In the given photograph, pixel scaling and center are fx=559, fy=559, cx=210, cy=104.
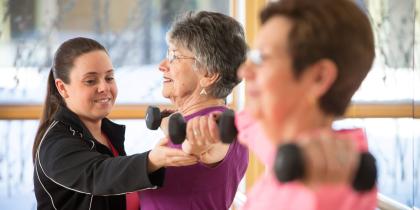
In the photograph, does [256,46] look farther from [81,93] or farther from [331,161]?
[81,93]

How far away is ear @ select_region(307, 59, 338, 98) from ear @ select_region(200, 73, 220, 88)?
89 centimetres

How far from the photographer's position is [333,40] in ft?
2.28

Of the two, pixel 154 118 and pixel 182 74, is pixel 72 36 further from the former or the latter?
pixel 154 118

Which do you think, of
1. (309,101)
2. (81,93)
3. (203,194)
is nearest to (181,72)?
(203,194)

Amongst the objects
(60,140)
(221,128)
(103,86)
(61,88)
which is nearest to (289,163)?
(221,128)

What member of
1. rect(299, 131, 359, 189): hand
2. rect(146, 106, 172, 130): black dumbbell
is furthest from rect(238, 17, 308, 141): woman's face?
rect(146, 106, 172, 130): black dumbbell

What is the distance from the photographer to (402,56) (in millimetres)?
1966

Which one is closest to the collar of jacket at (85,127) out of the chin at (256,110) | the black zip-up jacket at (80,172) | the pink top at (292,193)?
the black zip-up jacket at (80,172)

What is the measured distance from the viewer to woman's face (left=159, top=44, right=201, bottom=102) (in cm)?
161

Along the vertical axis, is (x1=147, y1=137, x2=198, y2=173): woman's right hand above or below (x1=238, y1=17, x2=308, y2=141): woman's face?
below

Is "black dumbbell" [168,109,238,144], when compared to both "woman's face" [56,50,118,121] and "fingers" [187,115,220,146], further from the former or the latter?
"woman's face" [56,50,118,121]

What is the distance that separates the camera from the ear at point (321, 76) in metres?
0.70

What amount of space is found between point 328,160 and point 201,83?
1.03 meters

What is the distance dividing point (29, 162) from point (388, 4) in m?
2.58
